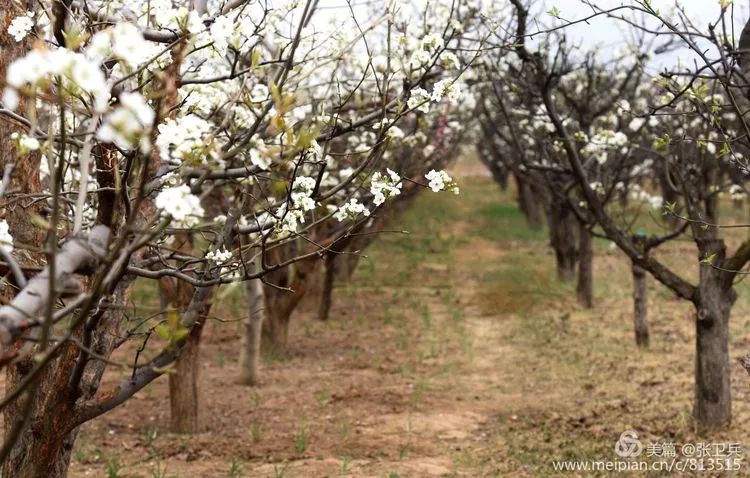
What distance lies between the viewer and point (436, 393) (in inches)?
337

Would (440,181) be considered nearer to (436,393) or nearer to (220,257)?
(220,257)

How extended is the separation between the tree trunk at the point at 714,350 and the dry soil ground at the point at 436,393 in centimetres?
17

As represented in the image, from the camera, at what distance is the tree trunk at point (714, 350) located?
21.4 feet

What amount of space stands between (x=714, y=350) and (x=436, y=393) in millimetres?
3065

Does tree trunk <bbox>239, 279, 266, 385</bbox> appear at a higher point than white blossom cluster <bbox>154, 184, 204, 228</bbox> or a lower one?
lower

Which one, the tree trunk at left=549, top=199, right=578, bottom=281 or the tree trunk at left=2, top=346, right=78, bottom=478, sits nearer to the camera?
the tree trunk at left=2, top=346, right=78, bottom=478

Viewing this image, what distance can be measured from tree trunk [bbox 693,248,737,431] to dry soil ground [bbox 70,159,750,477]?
17cm

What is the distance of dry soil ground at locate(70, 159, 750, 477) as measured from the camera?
637 centimetres

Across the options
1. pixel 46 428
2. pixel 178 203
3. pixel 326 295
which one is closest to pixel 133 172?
pixel 46 428

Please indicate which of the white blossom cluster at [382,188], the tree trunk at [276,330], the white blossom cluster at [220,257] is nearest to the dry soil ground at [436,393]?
the tree trunk at [276,330]

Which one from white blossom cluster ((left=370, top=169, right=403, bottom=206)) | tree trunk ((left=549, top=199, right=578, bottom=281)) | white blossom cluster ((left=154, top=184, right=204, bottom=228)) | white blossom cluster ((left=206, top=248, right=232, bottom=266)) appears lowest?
white blossom cluster ((left=206, top=248, right=232, bottom=266))

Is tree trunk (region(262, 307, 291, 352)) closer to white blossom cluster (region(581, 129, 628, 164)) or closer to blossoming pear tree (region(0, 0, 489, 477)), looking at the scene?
blossoming pear tree (region(0, 0, 489, 477))

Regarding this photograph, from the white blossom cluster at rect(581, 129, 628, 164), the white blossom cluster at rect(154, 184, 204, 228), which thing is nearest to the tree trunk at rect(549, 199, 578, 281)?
the white blossom cluster at rect(581, 129, 628, 164)

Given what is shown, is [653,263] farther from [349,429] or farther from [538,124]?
[538,124]
